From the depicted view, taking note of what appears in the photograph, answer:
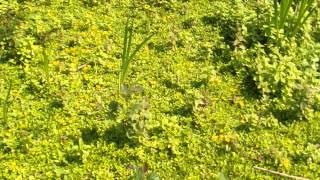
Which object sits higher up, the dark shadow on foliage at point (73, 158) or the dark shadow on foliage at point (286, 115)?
the dark shadow on foliage at point (286, 115)

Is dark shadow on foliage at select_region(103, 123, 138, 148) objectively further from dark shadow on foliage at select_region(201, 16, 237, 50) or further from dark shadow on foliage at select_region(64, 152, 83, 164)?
dark shadow on foliage at select_region(201, 16, 237, 50)

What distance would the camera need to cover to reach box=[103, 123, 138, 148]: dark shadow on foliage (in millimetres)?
4164

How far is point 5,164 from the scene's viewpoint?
394cm

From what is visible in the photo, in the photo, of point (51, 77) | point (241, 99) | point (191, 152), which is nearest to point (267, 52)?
point (241, 99)

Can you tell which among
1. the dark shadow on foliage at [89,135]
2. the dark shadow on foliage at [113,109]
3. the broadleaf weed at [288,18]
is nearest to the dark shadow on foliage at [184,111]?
the dark shadow on foliage at [113,109]

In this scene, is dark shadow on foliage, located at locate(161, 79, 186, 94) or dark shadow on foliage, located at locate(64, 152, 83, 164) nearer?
dark shadow on foliage, located at locate(64, 152, 83, 164)

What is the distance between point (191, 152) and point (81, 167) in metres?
0.95

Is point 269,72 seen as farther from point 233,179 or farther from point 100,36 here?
point 100,36

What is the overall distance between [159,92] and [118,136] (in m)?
0.69

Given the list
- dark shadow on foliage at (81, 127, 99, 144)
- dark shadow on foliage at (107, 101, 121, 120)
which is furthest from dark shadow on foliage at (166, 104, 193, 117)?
dark shadow on foliage at (81, 127, 99, 144)

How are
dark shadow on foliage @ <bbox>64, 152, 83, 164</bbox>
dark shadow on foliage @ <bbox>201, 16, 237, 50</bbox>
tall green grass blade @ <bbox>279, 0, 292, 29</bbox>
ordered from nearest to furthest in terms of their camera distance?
dark shadow on foliage @ <bbox>64, 152, 83, 164</bbox> → tall green grass blade @ <bbox>279, 0, 292, 29</bbox> → dark shadow on foliage @ <bbox>201, 16, 237, 50</bbox>

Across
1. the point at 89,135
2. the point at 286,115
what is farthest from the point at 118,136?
the point at 286,115

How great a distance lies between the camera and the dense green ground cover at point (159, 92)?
4.06m

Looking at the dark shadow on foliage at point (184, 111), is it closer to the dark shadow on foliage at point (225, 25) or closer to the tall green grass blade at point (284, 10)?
the dark shadow on foliage at point (225, 25)
